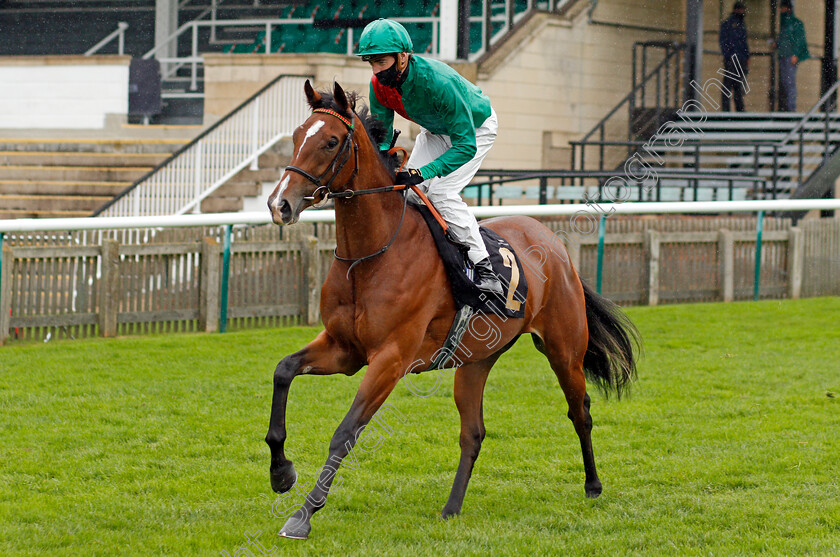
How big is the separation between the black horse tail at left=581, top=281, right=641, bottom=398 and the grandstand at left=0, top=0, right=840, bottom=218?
22.7 ft

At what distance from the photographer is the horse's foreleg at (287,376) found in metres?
4.31

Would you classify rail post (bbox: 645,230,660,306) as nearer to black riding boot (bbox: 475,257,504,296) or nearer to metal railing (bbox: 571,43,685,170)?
metal railing (bbox: 571,43,685,170)

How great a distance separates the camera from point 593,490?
510 cm

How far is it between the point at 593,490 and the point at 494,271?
1215mm

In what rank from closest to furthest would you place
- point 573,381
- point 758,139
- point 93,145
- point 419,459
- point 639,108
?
point 573,381
point 419,459
point 93,145
point 758,139
point 639,108

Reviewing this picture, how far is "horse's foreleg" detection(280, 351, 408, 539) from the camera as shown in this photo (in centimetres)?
416

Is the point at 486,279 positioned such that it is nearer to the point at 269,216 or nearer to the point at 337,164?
the point at 337,164

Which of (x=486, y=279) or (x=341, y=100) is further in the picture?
(x=486, y=279)

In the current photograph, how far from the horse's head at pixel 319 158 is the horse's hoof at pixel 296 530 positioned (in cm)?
123

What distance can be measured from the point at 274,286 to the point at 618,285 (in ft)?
12.2

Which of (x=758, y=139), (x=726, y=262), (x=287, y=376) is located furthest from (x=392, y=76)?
(x=758, y=139)

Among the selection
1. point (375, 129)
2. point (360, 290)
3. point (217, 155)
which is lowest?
point (360, 290)

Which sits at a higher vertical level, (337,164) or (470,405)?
(337,164)

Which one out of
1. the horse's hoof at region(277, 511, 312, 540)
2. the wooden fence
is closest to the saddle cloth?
the horse's hoof at region(277, 511, 312, 540)
